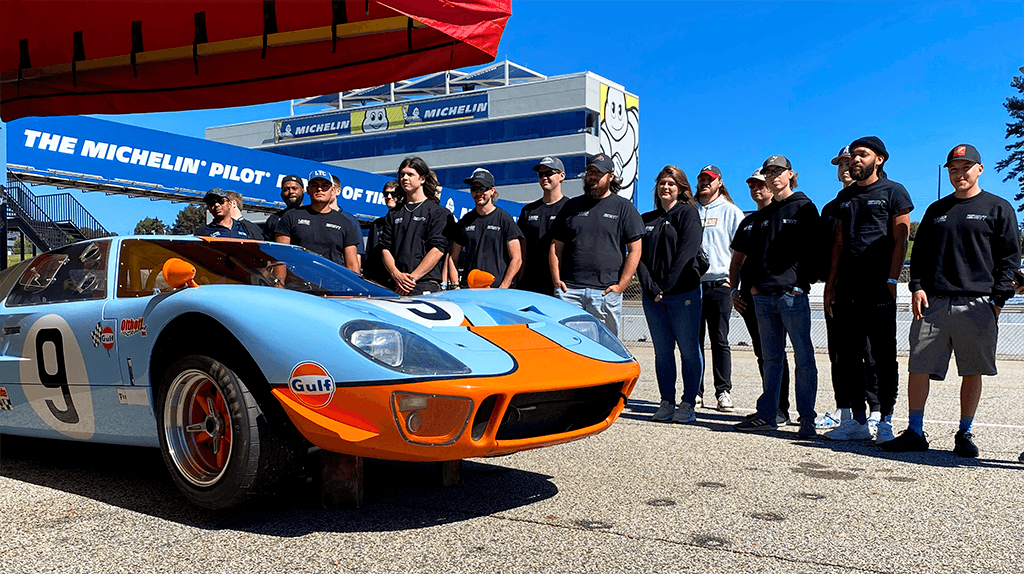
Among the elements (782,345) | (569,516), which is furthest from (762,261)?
(569,516)

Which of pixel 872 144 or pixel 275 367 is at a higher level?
pixel 872 144

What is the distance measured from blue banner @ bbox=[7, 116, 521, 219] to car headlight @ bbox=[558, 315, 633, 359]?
9.08 metres

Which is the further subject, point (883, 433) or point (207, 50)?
point (207, 50)

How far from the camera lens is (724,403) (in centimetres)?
602

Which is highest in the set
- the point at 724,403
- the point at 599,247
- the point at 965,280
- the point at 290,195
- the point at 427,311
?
the point at 290,195

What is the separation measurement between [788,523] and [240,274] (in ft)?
8.15

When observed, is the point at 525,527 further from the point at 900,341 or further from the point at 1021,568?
the point at 900,341

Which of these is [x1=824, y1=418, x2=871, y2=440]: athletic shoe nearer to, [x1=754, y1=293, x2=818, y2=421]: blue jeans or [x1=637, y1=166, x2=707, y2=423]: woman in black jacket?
[x1=754, y1=293, x2=818, y2=421]: blue jeans

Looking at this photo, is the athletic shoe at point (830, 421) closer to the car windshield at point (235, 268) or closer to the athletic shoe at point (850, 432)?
the athletic shoe at point (850, 432)

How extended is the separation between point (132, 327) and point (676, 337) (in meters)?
3.45

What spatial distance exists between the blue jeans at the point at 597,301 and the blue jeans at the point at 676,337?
239 millimetres

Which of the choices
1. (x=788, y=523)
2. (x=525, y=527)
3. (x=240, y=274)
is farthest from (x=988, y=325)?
(x=240, y=274)

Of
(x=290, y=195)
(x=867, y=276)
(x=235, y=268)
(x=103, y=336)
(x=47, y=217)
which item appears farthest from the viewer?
(x=47, y=217)

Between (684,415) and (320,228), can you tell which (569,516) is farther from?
(320,228)
